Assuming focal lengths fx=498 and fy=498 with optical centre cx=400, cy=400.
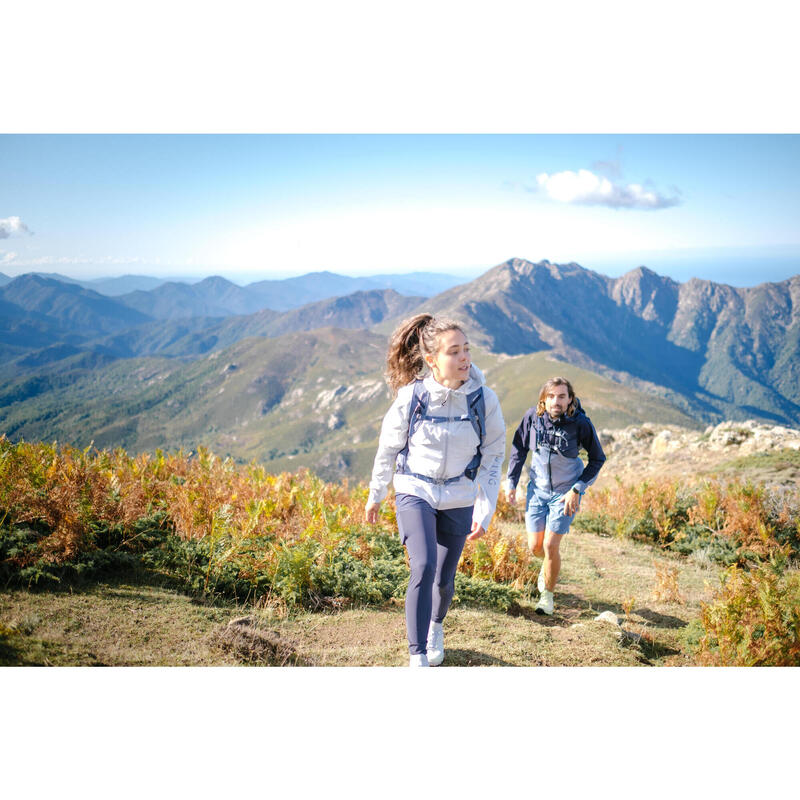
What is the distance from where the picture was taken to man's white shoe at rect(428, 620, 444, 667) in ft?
11.0

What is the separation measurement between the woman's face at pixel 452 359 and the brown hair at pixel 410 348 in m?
0.12

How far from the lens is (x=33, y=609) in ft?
11.1

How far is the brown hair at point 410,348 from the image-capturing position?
3181 millimetres

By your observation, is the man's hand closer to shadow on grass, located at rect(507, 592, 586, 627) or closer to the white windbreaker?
shadow on grass, located at rect(507, 592, 586, 627)

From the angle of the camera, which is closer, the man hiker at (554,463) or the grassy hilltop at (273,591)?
the grassy hilltop at (273,591)

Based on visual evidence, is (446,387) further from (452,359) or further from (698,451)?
(698,451)

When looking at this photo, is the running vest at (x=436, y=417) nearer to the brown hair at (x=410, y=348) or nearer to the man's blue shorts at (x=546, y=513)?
the brown hair at (x=410, y=348)

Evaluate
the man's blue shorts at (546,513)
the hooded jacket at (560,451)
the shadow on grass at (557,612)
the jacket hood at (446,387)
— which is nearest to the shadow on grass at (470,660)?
the shadow on grass at (557,612)

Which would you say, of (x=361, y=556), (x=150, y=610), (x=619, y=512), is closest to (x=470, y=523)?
(x=361, y=556)

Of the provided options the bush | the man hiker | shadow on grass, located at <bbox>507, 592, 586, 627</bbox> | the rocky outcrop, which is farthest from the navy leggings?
the rocky outcrop

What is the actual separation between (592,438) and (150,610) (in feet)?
12.0

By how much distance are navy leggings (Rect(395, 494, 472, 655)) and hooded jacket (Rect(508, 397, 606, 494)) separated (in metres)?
1.26
